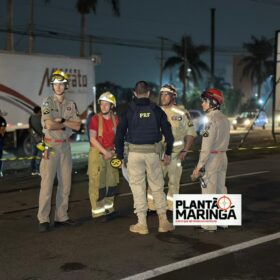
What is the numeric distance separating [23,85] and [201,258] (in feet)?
47.0

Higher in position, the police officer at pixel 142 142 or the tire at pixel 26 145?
the police officer at pixel 142 142

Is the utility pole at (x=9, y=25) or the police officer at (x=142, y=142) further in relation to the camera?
the utility pole at (x=9, y=25)

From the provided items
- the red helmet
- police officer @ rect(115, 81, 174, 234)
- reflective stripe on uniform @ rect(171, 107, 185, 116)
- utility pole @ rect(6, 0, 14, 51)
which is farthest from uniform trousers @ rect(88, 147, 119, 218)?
utility pole @ rect(6, 0, 14, 51)

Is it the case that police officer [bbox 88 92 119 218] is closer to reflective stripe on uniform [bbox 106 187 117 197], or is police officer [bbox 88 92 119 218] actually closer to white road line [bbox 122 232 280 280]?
reflective stripe on uniform [bbox 106 187 117 197]

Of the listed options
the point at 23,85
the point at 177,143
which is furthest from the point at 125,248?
the point at 23,85

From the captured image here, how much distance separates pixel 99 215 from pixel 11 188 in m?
3.96

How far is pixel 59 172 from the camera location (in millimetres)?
7375

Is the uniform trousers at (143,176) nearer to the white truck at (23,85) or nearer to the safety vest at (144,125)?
the safety vest at (144,125)

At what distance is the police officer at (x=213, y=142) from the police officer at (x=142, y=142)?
18.2 inches

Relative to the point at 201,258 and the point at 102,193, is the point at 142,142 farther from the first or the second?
the point at 201,258

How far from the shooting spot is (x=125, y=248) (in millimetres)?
6402

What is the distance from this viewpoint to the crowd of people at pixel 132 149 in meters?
6.85

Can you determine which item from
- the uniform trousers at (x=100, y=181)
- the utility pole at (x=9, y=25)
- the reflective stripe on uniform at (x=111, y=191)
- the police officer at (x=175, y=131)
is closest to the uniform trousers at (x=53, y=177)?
the uniform trousers at (x=100, y=181)

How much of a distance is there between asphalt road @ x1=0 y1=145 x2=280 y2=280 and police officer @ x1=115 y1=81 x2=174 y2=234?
0.46 m
